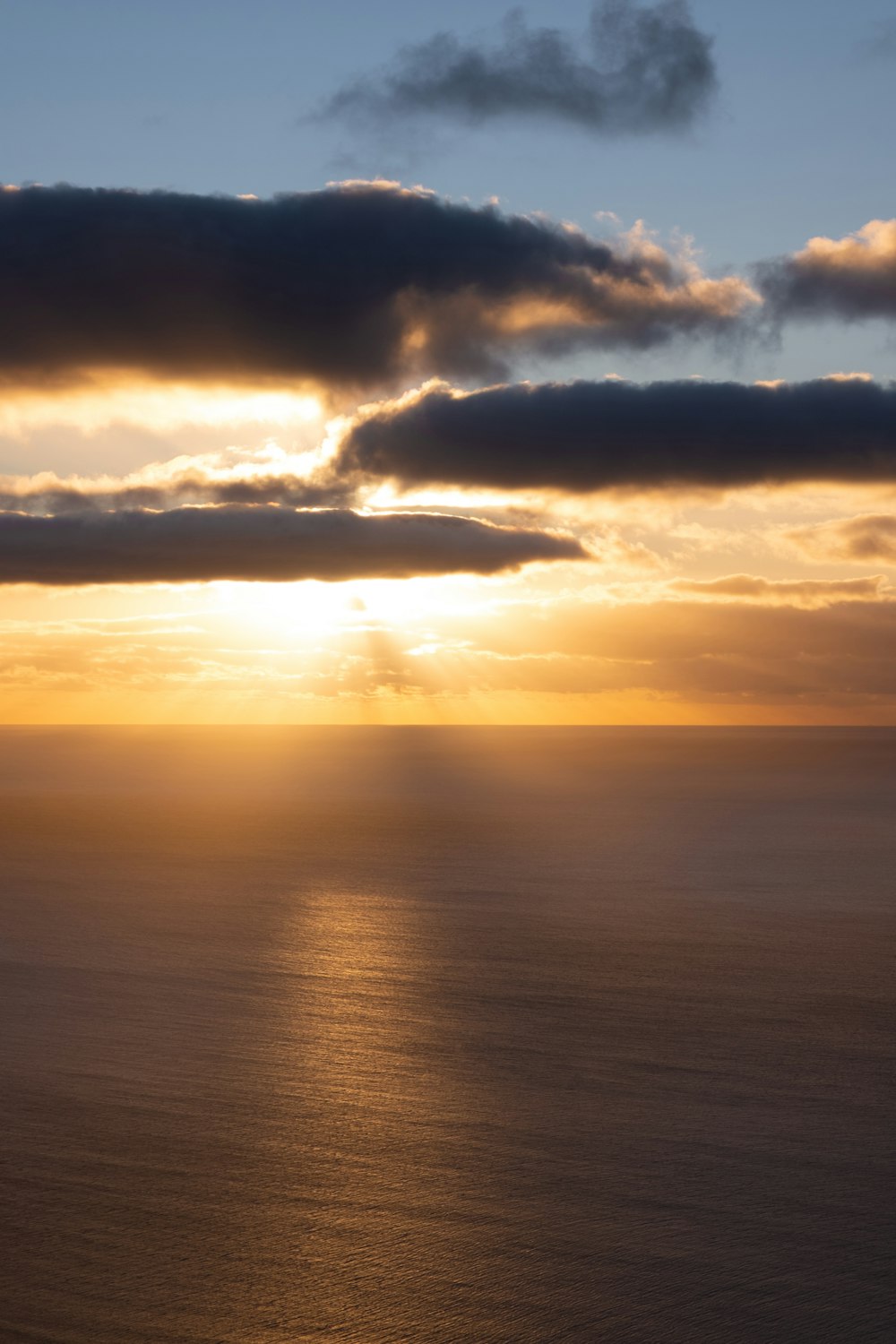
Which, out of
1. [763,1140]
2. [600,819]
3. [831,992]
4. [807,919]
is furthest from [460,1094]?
[600,819]

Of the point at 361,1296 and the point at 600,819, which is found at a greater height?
the point at 361,1296

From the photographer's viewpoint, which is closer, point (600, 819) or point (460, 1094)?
point (460, 1094)

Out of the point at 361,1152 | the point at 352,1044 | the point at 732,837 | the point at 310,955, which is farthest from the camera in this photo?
the point at 732,837

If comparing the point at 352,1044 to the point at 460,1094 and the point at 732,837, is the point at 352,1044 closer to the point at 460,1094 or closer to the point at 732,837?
the point at 460,1094

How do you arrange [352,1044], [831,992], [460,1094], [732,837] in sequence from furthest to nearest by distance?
[732,837] < [831,992] < [352,1044] < [460,1094]

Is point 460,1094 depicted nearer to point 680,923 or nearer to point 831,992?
point 831,992

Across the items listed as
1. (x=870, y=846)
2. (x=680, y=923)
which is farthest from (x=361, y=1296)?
(x=870, y=846)
